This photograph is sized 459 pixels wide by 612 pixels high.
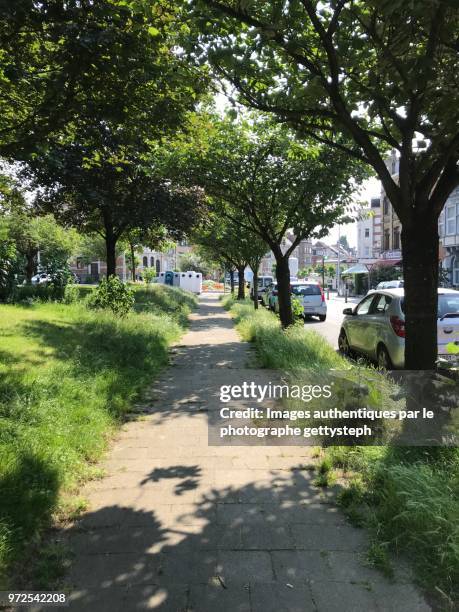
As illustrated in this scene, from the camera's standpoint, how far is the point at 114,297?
1397cm

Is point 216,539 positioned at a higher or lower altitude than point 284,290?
lower

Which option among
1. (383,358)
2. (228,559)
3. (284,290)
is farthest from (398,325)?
(228,559)

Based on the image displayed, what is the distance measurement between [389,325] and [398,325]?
0.71ft

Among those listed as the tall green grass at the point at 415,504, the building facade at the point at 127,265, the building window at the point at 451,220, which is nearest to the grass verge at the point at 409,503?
the tall green grass at the point at 415,504

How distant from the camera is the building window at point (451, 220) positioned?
133ft

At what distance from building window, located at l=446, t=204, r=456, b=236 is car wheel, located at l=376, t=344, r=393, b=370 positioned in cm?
3657

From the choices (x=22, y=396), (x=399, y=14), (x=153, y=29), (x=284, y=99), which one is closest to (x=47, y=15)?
(x=153, y=29)

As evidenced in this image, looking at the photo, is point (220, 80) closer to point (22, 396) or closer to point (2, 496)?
point (22, 396)

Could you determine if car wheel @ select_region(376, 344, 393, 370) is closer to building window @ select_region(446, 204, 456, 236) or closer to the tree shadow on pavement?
the tree shadow on pavement

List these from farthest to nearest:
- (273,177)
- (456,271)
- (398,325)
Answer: (456,271) → (273,177) → (398,325)

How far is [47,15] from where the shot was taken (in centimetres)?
456

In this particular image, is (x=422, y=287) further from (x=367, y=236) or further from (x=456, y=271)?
(x=367, y=236)

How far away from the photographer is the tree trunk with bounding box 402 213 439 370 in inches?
171

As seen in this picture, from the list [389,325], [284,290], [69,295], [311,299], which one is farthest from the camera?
[311,299]
